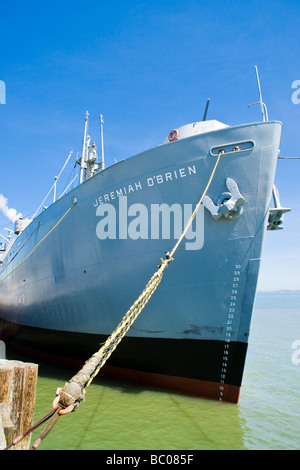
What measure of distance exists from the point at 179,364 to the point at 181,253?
2.54 meters

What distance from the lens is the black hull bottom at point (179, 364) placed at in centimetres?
637

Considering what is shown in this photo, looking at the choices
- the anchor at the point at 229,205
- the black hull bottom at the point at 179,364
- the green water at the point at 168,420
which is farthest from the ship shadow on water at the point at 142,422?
the anchor at the point at 229,205

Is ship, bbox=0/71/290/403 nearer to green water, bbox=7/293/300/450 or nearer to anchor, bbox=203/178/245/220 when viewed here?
anchor, bbox=203/178/245/220

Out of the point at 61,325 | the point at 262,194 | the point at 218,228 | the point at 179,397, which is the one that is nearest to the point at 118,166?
the point at 218,228

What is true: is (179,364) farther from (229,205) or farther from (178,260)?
(229,205)

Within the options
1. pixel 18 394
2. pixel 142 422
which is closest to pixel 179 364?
pixel 142 422

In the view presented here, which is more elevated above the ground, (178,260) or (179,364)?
(178,260)

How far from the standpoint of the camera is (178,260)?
6.89m

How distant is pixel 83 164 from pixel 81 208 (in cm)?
507

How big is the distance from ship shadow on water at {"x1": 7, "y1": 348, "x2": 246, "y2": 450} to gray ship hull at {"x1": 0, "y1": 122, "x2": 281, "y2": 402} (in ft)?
1.48
